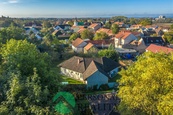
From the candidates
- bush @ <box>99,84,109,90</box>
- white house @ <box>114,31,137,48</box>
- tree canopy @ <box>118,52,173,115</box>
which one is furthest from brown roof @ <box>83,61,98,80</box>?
white house @ <box>114,31,137,48</box>

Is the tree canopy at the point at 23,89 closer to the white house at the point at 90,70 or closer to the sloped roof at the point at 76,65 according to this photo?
the white house at the point at 90,70

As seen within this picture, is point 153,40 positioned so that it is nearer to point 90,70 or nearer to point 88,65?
point 88,65

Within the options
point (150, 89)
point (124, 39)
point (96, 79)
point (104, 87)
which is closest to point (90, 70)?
point (96, 79)

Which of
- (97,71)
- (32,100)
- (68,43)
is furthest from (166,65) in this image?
(68,43)

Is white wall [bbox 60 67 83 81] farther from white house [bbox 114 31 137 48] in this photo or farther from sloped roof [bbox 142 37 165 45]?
sloped roof [bbox 142 37 165 45]

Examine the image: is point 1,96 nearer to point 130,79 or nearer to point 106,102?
point 130,79
